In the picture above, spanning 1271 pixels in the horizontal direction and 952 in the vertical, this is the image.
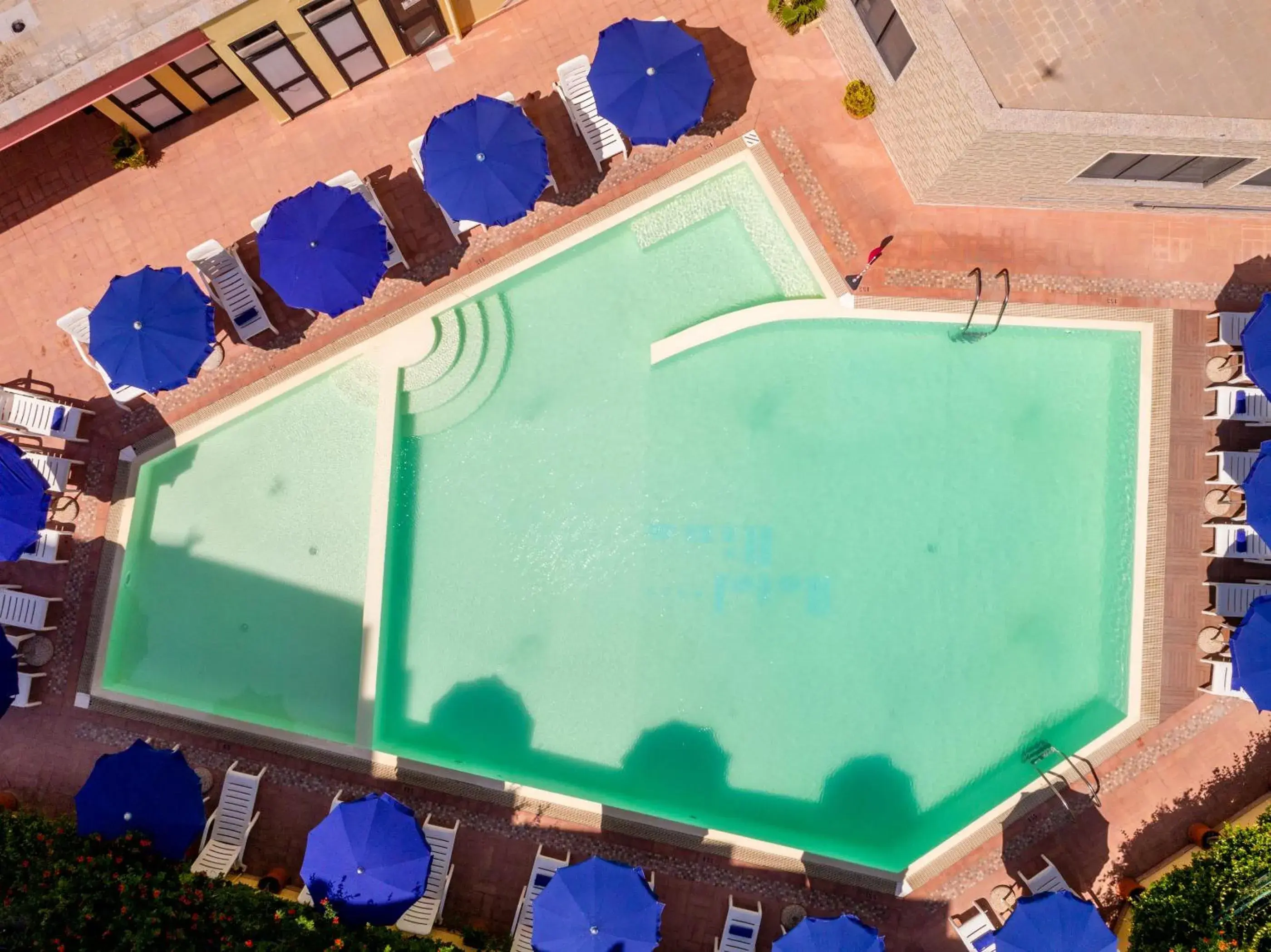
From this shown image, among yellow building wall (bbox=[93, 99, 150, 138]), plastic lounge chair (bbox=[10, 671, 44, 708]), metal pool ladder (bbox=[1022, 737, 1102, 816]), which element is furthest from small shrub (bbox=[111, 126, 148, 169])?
metal pool ladder (bbox=[1022, 737, 1102, 816])

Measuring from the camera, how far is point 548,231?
13898 millimetres

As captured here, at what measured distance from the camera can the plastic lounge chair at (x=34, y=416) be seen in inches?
523

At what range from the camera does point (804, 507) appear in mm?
14109

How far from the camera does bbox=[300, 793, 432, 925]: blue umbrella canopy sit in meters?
12.1

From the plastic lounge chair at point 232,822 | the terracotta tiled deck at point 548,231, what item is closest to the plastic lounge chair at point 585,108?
the terracotta tiled deck at point 548,231

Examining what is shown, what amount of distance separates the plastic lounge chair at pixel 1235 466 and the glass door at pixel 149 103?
1950 centimetres

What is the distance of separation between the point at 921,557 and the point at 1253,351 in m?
6.45

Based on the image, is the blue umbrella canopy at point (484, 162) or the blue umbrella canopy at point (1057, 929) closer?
the blue umbrella canopy at point (1057, 929)

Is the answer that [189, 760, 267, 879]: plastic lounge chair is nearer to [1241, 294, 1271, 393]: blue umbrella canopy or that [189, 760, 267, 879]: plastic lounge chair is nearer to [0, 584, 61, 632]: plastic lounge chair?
[0, 584, 61, 632]: plastic lounge chair

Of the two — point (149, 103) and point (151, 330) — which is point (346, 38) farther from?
point (151, 330)

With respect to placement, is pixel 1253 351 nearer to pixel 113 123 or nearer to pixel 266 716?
pixel 266 716

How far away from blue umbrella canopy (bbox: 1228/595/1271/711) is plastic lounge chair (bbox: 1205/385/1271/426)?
3.16m

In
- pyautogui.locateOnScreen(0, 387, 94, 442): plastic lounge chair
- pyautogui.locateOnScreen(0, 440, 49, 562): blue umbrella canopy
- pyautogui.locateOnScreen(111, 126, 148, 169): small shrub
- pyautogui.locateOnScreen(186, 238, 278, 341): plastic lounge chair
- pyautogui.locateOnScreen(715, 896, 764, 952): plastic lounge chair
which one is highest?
pyautogui.locateOnScreen(111, 126, 148, 169): small shrub

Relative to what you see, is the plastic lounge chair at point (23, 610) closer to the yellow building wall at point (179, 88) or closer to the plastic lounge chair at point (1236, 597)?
the yellow building wall at point (179, 88)
